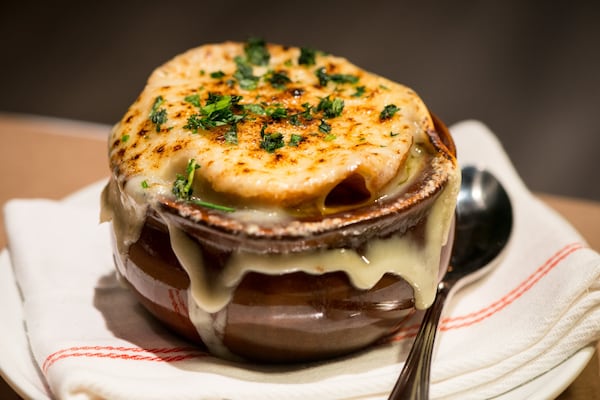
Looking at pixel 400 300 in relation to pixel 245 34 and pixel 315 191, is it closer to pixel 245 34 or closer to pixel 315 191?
pixel 315 191

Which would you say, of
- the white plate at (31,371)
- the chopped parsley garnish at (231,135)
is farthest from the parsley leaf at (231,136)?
the white plate at (31,371)

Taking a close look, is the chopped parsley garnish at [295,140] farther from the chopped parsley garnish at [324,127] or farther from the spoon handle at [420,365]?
the spoon handle at [420,365]

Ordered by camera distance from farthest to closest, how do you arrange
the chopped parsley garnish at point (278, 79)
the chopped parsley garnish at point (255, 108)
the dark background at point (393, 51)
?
the dark background at point (393, 51), the chopped parsley garnish at point (278, 79), the chopped parsley garnish at point (255, 108)

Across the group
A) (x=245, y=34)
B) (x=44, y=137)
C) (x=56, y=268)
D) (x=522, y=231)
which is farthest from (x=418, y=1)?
(x=56, y=268)

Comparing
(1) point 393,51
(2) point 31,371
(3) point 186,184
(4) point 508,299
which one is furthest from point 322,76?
(1) point 393,51

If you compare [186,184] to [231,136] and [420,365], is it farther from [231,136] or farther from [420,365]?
[420,365]
